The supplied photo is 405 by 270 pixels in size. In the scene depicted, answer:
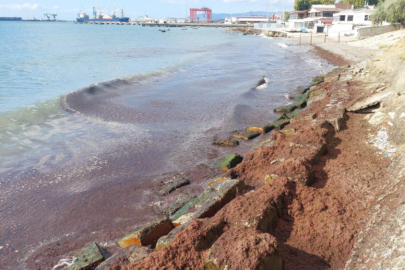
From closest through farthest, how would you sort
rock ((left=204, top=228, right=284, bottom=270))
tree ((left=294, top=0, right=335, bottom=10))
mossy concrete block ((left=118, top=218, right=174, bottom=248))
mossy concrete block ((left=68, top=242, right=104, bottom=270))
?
rock ((left=204, top=228, right=284, bottom=270)) → mossy concrete block ((left=68, top=242, right=104, bottom=270)) → mossy concrete block ((left=118, top=218, right=174, bottom=248)) → tree ((left=294, top=0, right=335, bottom=10))

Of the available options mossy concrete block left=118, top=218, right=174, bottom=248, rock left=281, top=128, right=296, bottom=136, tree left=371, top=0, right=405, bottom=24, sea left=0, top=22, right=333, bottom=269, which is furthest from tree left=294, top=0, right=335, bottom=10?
mossy concrete block left=118, top=218, right=174, bottom=248

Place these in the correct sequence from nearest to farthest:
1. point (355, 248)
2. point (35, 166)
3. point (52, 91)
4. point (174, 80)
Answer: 1. point (355, 248)
2. point (35, 166)
3. point (52, 91)
4. point (174, 80)

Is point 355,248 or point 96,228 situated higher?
point 355,248

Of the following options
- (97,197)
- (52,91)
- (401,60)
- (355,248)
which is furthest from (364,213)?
(52,91)

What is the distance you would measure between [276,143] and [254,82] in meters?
16.4

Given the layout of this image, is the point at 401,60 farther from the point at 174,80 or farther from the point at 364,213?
the point at 174,80

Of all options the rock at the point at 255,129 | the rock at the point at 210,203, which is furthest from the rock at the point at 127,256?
the rock at the point at 255,129

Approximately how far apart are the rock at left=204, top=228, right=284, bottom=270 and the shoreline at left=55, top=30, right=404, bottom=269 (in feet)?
0.04

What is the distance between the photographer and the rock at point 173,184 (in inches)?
337

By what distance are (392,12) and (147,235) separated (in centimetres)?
4652

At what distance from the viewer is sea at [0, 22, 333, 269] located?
738cm

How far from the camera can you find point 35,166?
1045 centimetres

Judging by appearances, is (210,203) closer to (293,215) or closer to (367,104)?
(293,215)

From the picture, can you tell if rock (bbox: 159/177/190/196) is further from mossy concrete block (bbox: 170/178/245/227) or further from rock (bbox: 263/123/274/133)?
rock (bbox: 263/123/274/133)
